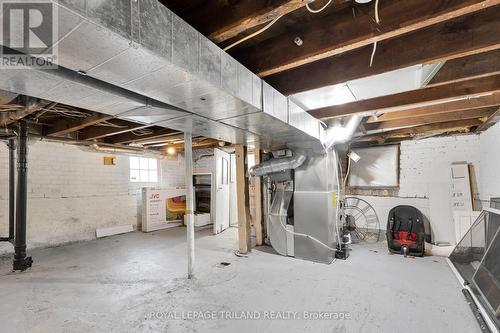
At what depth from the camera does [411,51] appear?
178 cm

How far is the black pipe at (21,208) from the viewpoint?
3229mm

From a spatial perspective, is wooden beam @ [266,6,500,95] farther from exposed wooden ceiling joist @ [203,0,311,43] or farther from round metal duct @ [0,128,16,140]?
round metal duct @ [0,128,16,140]

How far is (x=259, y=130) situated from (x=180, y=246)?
9.28 feet

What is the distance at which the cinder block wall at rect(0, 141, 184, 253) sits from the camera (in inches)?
167


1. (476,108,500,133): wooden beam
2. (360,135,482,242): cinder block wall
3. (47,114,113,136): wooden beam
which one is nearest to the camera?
(476,108,500,133): wooden beam

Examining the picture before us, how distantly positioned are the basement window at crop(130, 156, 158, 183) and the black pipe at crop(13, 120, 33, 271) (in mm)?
2551

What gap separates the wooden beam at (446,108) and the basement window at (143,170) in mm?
5207

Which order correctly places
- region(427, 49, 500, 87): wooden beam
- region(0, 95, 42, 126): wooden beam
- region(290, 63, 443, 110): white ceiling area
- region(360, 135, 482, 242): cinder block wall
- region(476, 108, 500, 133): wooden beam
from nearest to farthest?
region(427, 49, 500, 87): wooden beam, region(290, 63, 443, 110): white ceiling area, region(0, 95, 42, 126): wooden beam, region(476, 108, 500, 133): wooden beam, region(360, 135, 482, 242): cinder block wall

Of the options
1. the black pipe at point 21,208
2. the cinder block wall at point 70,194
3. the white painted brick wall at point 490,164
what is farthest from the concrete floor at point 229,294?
the white painted brick wall at point 490,164

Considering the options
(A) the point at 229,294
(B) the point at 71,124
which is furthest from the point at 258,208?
(B) the point at 71,124

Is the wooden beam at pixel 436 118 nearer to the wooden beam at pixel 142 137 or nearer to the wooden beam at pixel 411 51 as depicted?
the wooden beam at pixel 411 51

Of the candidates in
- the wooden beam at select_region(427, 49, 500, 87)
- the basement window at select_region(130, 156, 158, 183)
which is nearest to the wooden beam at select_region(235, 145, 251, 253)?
the wooden beam at select_region(427, 49, 500, 87)

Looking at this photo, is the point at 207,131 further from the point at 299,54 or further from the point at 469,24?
the point at 469,24
